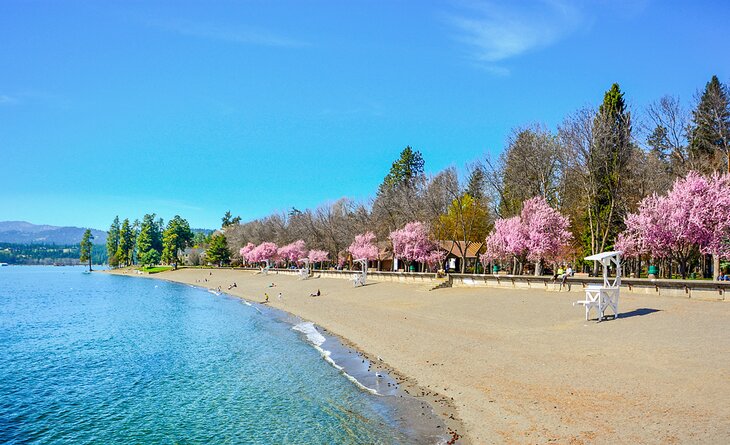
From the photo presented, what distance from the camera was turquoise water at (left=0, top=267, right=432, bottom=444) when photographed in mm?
13188

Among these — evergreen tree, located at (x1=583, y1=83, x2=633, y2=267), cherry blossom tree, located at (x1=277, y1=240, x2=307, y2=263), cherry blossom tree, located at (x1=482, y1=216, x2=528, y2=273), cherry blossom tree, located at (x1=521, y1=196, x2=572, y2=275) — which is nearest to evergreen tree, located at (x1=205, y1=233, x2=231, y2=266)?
cherry blossom tree, located at (x1=277, y1=240, x2=307, y2=263)

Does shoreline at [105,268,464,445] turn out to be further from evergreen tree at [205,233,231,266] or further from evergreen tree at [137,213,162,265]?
evergreen tree at [137,213,162,265]

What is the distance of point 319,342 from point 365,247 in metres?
46.7

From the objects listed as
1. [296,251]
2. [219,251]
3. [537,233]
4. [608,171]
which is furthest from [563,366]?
Answer: [219,251]

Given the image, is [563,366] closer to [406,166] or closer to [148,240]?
[406,166]

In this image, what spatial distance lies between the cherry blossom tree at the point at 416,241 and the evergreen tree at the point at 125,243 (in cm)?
13839

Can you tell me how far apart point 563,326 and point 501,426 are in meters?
12.1

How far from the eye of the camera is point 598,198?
43.2 meters

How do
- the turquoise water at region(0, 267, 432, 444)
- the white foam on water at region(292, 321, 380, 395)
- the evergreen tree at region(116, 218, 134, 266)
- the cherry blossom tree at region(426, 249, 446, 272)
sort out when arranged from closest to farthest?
the turquoise water at region(0, 267, 432, 444)
the white foam on water at region(292, 321, 380, 395)
the cherry blossom tree at region(426, 249, 446, 272)
the evergreen tree at region(116, 218, 134, 266)

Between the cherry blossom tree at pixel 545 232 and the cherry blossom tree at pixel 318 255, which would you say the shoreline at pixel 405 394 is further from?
the cherry blossom tree at pixel 318 255

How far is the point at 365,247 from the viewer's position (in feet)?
237

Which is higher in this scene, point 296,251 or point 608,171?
point 608,171

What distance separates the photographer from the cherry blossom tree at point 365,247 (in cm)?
7131

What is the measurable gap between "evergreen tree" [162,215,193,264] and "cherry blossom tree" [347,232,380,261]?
83.9 meters
